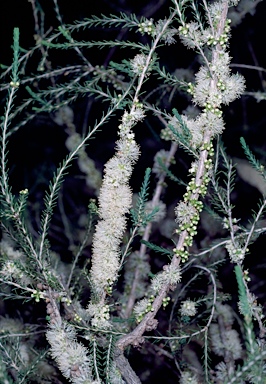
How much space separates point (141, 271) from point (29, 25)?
0.95 m

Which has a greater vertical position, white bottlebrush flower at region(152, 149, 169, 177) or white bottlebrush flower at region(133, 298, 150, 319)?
white bottlebrush flower at region(152, 149, 169, 177)

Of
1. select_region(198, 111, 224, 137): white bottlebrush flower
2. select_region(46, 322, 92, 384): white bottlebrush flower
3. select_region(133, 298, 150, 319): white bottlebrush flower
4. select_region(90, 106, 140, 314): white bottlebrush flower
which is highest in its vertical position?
select_region(198, 111, 224, 137): white bottlebrush flower

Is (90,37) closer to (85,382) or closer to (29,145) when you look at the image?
(29,145)

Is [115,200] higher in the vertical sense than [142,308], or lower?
higher

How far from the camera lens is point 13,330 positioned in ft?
3.34

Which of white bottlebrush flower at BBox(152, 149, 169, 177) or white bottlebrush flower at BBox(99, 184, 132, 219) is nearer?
white bottlebrush flower at BBox(99, 184, 132, 219)

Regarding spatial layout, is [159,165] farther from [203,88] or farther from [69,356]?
[69,356]

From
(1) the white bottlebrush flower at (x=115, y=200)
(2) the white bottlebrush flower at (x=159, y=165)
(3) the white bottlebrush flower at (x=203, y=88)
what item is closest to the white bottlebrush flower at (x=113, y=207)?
(1) the white bottlebrush flower at (x=115, y=200)

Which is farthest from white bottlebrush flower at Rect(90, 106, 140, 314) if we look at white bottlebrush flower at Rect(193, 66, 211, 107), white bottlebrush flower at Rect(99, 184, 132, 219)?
white bottlebrush flower at Rect(193, 66, 211, 107)

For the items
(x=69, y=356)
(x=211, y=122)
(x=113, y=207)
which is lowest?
(x=69, y=356)

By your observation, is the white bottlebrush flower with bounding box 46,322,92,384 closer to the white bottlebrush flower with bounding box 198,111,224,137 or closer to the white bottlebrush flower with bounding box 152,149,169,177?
the white bottlebrush flower with bounding box 198,111,224,137

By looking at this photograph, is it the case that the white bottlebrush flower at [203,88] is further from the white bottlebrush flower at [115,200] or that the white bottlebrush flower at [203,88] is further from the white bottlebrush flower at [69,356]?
the white bottlebrush flower at [69,356]

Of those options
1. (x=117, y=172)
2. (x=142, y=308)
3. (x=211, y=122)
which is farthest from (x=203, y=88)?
(x=142, y=308)

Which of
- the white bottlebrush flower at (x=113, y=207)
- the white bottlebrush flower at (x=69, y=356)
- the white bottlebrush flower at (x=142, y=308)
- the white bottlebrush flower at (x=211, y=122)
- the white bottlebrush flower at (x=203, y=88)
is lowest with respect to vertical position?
the white bottlebrush flower at (x=69, y=356)
